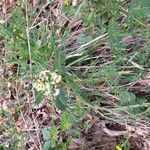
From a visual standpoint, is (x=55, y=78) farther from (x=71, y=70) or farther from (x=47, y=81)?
(x=71, y=70)

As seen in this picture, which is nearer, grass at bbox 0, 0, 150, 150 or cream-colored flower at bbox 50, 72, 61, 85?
cream-colored flower at bbox 50, 72, 61, 85

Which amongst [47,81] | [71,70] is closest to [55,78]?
[47,81]

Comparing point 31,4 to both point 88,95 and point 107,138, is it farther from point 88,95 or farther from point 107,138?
point 107,138

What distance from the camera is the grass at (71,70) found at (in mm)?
1364

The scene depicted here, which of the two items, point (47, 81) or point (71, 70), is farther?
point (71, 70)

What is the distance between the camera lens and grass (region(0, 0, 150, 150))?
136cm

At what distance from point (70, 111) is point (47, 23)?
0.46 meters

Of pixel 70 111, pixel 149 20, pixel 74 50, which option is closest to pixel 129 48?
pixel 149 20

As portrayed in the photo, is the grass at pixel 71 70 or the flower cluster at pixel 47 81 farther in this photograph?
the grass at pixel 71 70

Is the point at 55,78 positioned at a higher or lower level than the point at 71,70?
higher

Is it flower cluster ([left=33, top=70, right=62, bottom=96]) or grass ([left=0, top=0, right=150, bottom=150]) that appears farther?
grass ([left=0, top=0, right=150, bottom=150])

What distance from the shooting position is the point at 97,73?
1.41 metres

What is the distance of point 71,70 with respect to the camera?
1.56m

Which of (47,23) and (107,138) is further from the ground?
(47,23)
